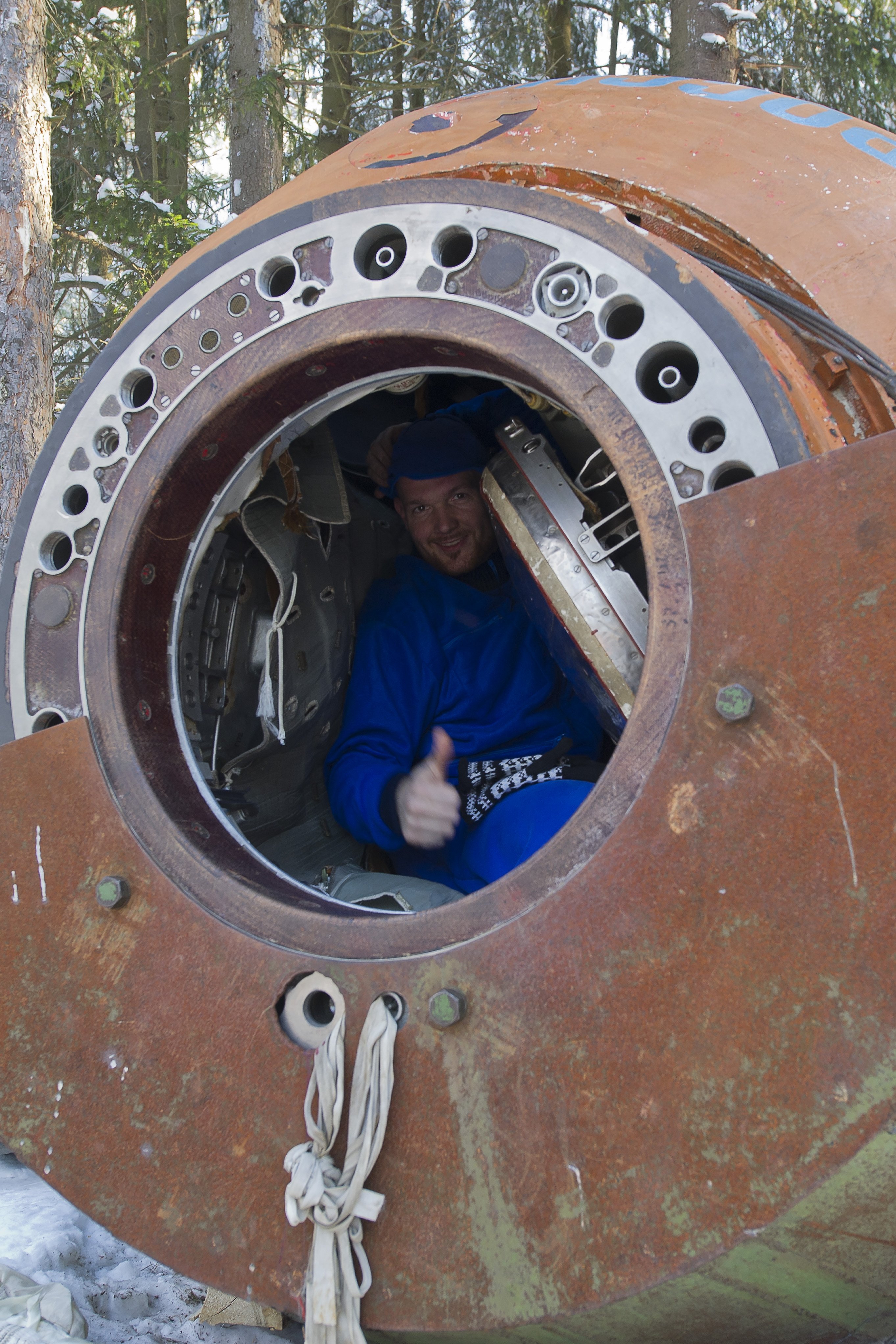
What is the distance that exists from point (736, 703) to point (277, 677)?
3.93 ft

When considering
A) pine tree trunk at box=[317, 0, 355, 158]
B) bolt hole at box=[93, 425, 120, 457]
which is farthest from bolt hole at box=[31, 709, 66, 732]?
pine tree trunk at box=[317, 0, 355, 158]

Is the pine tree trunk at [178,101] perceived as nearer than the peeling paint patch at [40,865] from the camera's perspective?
No

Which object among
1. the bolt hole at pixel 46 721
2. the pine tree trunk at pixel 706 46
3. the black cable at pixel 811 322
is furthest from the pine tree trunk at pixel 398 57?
the bolt hole at pixel 46 721

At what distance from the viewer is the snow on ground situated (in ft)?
5.32

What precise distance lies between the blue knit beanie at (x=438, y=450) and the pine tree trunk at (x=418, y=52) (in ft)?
16.5

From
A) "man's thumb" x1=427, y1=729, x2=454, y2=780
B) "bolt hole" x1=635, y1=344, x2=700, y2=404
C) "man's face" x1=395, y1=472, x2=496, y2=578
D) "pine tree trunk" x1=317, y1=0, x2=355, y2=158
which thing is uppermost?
"pine tree trunk" x1=317, y1=0, x2=355, y2=158

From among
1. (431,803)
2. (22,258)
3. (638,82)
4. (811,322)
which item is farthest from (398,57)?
(811,322)

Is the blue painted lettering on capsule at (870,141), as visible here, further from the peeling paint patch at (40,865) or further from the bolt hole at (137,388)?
the peeling paint patch at (40,865)

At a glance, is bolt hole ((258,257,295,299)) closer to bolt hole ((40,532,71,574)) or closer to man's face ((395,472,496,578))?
bolt hole ((40,532,71,574))

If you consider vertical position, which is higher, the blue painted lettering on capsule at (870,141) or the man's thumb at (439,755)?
the blue painted lettering on capsule at (870,141)

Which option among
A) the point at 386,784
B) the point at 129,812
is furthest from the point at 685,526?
the point at 386,784

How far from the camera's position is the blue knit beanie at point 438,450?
8.10 ft

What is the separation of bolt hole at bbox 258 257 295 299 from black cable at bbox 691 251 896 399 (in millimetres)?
615

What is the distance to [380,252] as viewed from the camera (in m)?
1.54
